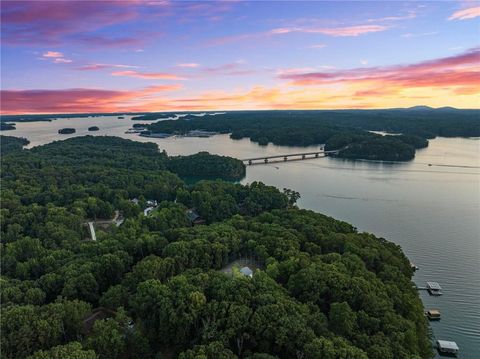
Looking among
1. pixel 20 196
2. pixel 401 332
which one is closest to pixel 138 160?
pixel 20 196

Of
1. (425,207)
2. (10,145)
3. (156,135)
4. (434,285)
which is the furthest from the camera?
(156,135)

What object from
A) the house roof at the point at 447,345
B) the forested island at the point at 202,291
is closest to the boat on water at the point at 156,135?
the forested island at the point at 202,291

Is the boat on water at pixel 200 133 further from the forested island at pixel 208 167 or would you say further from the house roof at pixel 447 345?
the house roof at pixel 447 345

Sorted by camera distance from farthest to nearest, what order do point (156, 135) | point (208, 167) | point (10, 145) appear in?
point (156, 135), point (10, 145), point (208, 167)

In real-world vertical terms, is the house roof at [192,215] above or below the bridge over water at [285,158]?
below

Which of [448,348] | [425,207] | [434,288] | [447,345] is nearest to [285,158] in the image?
[425,207]

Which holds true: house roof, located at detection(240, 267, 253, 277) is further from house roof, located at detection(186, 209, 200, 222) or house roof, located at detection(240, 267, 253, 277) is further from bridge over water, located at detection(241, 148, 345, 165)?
bridge over water, located at detection(241, 148, 345, 165)

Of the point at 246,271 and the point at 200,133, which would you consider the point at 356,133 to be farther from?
the point at 246,271
